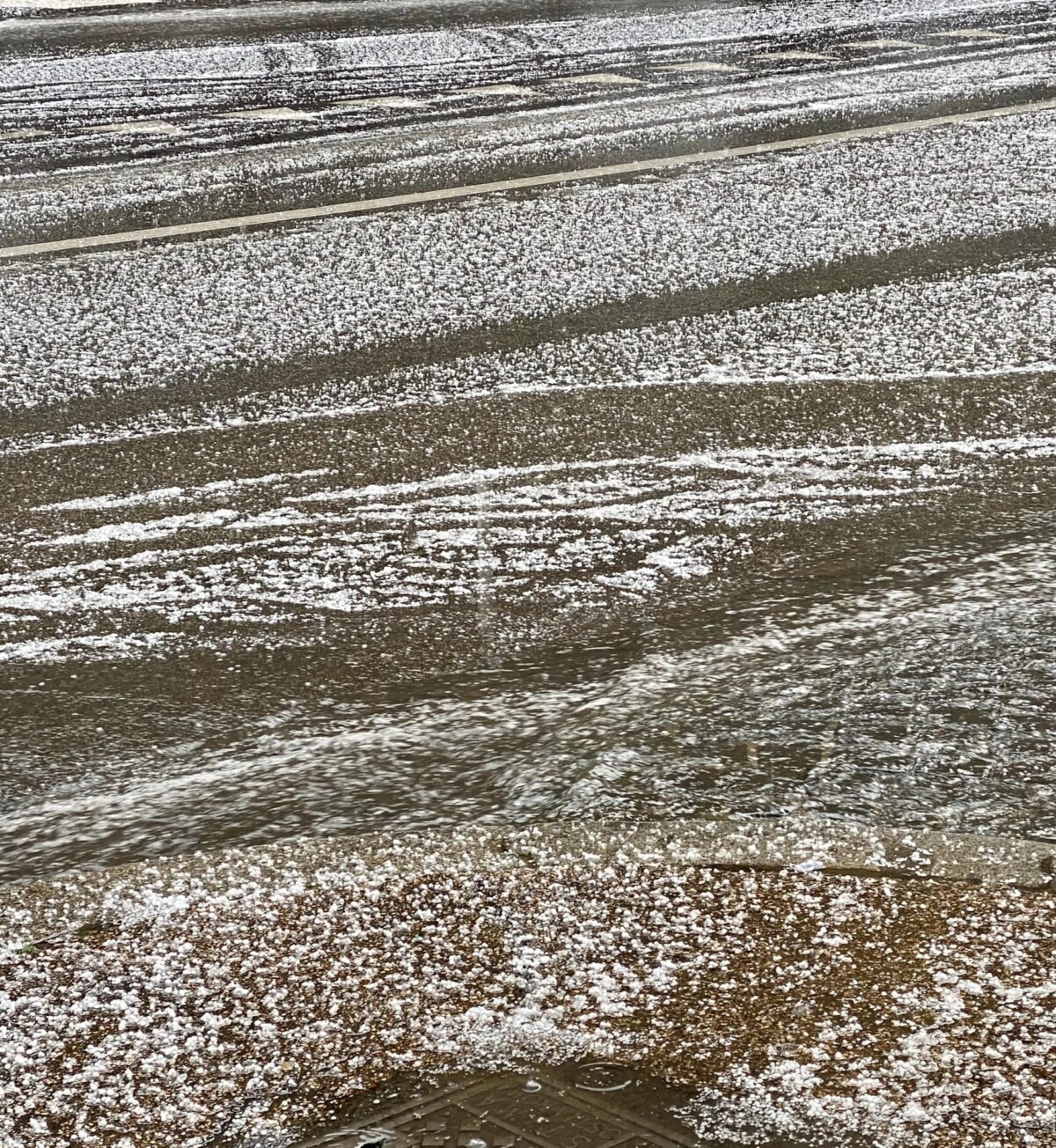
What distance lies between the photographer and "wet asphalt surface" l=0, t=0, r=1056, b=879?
3.26 m

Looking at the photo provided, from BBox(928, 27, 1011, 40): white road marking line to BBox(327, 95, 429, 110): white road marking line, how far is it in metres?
3.85

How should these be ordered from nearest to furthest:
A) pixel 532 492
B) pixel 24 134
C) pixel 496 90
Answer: pixel 532 492 → pixel 24 134 → pixel 496 90

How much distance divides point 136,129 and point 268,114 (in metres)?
0.79

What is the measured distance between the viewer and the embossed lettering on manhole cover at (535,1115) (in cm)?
229

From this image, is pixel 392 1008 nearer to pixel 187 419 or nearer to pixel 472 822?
pixel 472 822

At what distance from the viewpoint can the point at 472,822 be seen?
3055 mm

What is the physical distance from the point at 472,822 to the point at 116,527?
70.2 inches

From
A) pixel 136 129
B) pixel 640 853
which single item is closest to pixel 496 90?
pixel 136 129

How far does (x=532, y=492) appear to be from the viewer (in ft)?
14.8

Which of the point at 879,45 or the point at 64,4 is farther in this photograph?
the point at 64,4

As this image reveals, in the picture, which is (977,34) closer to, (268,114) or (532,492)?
(268,114)

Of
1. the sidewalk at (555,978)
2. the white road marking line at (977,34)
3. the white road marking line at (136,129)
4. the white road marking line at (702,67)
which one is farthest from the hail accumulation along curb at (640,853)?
the white road marking line at (977,34)

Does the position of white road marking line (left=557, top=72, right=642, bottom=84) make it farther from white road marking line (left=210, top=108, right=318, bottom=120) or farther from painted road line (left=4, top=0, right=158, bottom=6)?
painted road line (left=4, top=0, right=158, bottom=6)

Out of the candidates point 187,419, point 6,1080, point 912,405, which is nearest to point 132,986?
point 6,1080
